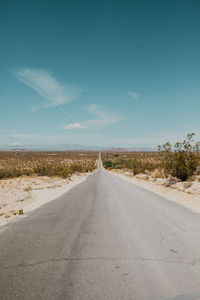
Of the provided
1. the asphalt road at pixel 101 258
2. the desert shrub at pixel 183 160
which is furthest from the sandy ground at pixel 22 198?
the desert shrub at pixel 183 160

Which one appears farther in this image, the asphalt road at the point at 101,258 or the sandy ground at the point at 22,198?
the sandy ground at the point at 22,198

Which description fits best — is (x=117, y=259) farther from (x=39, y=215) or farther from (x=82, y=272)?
(x=39, y=215)

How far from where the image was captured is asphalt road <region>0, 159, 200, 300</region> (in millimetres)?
2830

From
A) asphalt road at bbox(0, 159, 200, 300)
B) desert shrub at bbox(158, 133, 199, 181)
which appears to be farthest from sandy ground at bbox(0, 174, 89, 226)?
desert shrub at bbox(158, 133, 199, 181)

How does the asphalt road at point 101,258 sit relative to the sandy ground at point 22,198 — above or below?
above

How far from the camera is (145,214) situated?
7.32 metres

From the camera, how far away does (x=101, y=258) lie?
3838mm

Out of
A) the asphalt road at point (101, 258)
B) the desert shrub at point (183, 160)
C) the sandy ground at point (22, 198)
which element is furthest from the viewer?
the desert shrub at point (183, 160)

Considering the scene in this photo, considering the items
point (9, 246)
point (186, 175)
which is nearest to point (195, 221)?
point (9, 246)

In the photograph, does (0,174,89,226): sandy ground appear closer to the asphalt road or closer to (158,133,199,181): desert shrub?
the asphalt road

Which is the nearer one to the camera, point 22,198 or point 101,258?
point 101,258

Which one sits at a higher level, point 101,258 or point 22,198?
point 101,258

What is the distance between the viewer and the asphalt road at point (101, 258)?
283 cm

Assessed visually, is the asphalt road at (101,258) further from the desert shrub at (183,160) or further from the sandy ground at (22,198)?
the desert shrub at (183,160)
